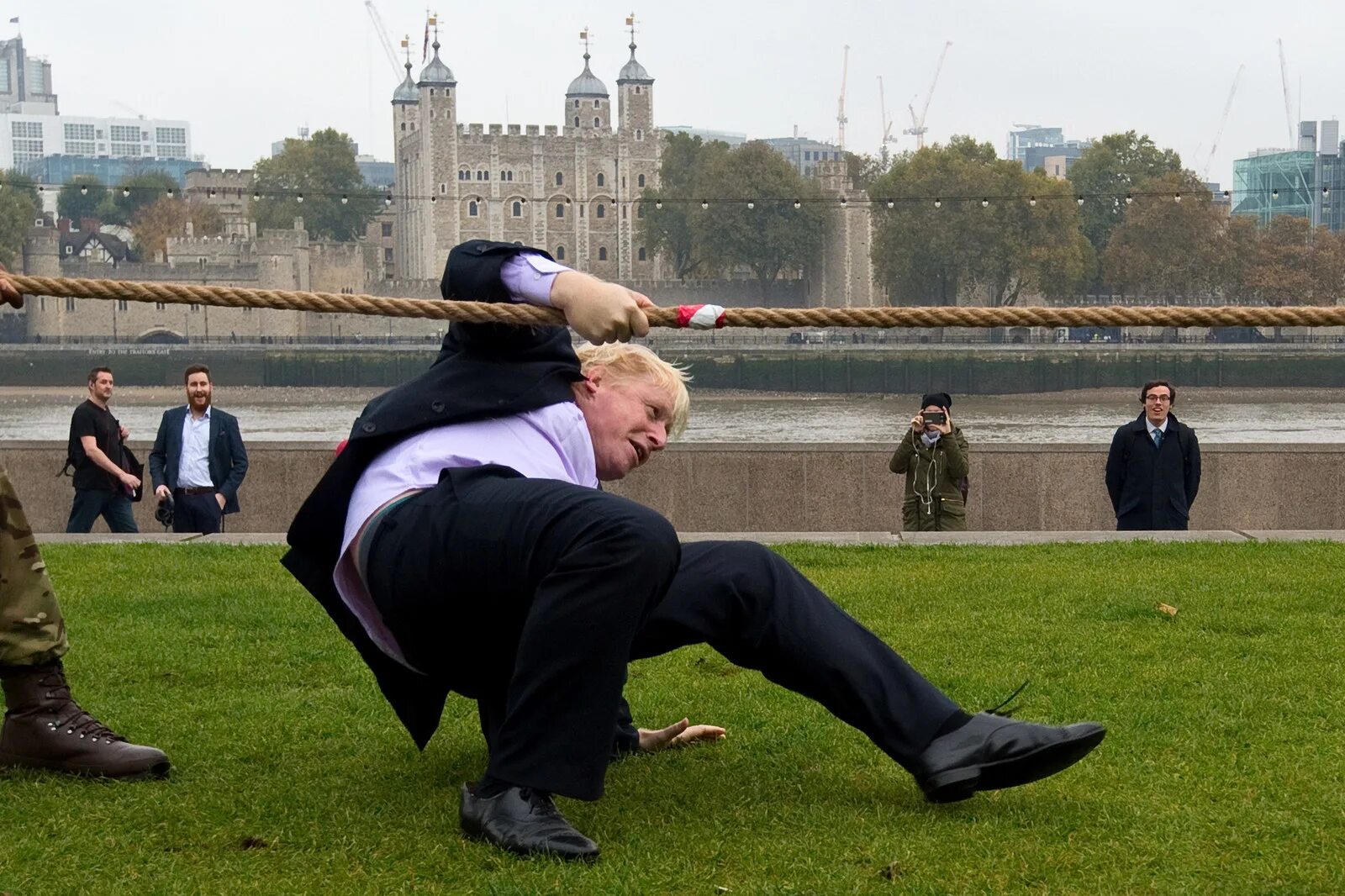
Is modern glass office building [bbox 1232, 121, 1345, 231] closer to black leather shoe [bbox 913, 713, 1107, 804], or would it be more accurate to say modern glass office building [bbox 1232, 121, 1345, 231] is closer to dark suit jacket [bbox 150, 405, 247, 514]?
dark suit jacket [bbox 150, 405, 247, 514]

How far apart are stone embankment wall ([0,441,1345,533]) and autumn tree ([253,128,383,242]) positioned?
84.2 meters

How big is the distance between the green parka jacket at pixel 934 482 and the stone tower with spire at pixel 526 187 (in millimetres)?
77243

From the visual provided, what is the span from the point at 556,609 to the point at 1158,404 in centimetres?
594

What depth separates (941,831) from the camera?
2660mm

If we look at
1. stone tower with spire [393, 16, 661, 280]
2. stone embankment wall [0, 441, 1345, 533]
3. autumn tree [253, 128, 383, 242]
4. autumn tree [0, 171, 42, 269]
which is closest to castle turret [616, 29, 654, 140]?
stone tower with spire [393, 16, 661, 280]

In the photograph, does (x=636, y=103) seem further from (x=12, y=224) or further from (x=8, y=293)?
(x=8, y=293)

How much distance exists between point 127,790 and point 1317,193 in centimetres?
11202

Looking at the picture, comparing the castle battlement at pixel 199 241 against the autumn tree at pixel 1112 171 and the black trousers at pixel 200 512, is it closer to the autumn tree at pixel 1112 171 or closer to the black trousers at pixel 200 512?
the autumn tree at pixel 1112 171

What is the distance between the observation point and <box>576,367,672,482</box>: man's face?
9.28ft

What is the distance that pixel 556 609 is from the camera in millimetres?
2482

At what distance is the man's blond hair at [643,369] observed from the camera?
2838 millimetres

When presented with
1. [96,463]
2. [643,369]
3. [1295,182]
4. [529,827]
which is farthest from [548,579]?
[1295,182]

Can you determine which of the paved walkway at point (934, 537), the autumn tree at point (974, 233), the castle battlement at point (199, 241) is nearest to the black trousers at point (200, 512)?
the paved walkway at point (934, 537)

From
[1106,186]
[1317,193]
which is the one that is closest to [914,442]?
[1106,186]
